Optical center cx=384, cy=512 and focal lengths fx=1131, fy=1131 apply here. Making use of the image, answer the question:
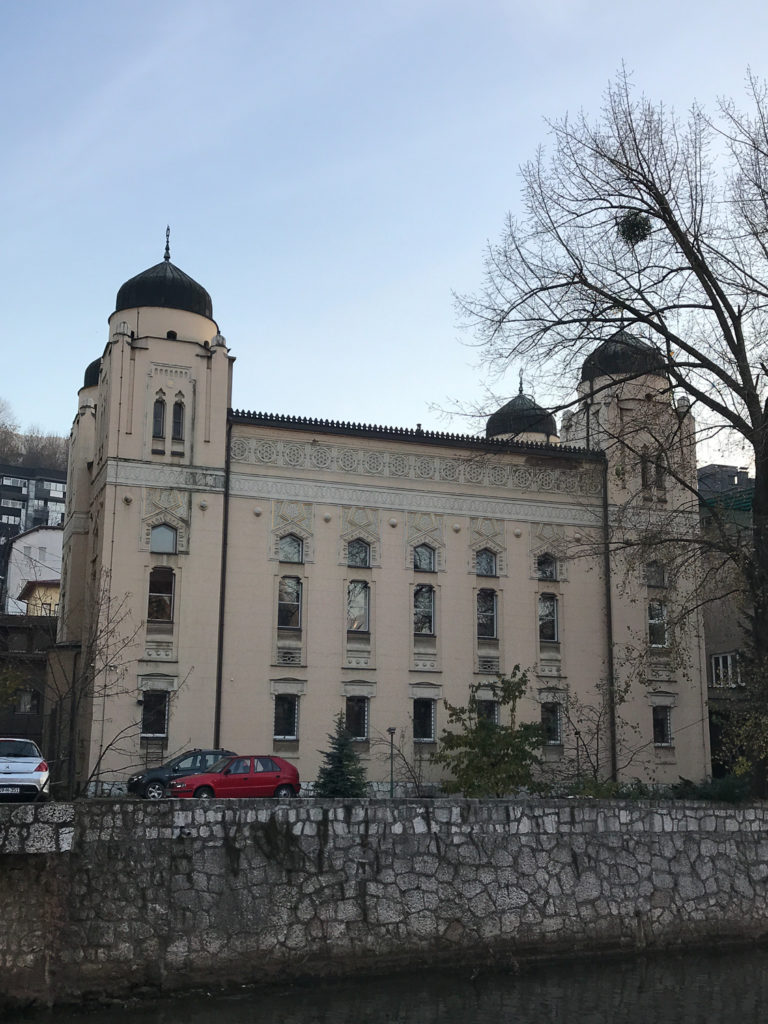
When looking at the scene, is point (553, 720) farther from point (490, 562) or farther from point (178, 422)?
point (178, 422)

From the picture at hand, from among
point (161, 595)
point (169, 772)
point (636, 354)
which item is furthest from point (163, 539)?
point (636, 354)

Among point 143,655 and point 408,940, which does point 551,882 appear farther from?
point 143,655

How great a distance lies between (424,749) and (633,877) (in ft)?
57.9

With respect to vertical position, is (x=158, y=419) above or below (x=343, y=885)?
above

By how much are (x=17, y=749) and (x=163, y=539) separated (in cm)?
1177

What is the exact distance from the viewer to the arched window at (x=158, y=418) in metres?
31.8

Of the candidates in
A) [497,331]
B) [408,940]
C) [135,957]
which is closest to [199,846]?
[135,957]

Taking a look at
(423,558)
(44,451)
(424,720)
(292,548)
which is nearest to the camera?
(292,548)

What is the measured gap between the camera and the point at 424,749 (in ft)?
107

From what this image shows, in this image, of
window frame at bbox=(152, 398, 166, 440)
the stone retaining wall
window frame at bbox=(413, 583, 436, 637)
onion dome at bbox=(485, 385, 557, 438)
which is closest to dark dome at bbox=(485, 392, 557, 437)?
onion dome at bbox=(485, 385, 557, 438)

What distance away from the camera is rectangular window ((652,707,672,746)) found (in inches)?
1379

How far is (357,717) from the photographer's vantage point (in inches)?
1272

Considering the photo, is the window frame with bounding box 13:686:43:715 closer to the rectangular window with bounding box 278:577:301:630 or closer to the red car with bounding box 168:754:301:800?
the rectangular window with bounding box 278:577:301:630

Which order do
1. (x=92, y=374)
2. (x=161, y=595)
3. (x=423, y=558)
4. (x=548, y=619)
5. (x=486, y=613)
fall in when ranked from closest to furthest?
(x=161, y=595) < (x=423, y=558) < (x=486, y=613) < (x=548, y=619) < (x=92, y=374)
